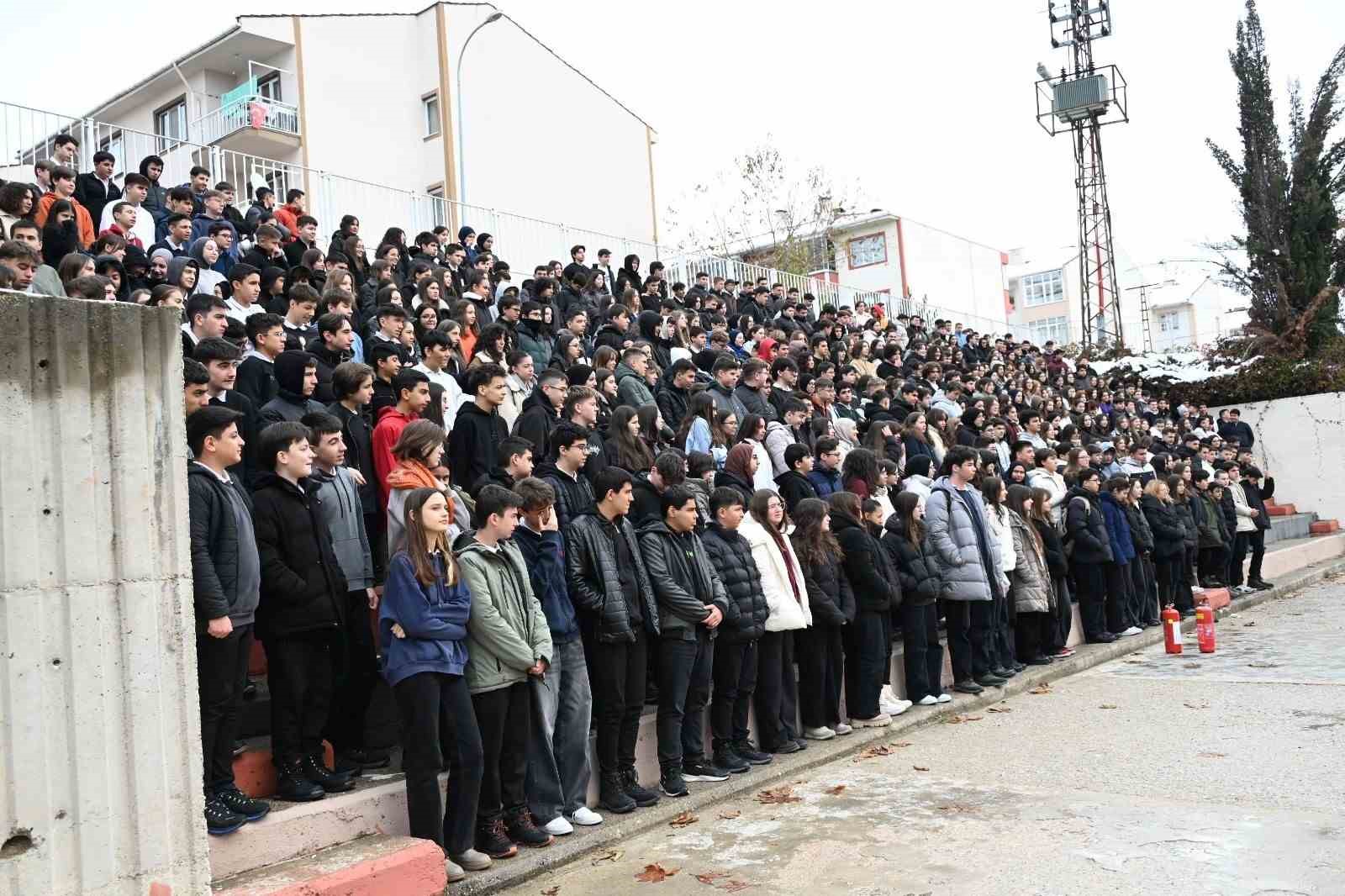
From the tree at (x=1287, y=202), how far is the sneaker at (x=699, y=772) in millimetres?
28008

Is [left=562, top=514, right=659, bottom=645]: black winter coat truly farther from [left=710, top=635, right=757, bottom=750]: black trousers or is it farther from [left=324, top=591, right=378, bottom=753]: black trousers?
[left=324, top=591, right=378, bottom=753]: black trousers

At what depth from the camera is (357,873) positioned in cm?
483

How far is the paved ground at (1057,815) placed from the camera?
5148 millimetres

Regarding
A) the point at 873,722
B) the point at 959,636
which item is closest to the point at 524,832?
the point at 873,722

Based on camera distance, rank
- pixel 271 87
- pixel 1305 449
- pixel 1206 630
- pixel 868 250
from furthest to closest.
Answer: pixel 868 250 → pixel 271 87 → pixel 1305 449 → pixel 1206 630

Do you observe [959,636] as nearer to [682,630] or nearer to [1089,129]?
[682,630]

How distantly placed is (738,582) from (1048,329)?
65.8m

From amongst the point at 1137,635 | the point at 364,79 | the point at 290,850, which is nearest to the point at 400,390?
the point at 290,850

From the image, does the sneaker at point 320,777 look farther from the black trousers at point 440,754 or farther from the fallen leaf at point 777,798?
the fallen leaf at point 777,798

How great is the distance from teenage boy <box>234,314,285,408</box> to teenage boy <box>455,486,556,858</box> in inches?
79.8

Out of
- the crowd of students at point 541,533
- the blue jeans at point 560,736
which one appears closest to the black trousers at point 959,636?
the crowd of students at point 541,533

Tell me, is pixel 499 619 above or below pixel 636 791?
above

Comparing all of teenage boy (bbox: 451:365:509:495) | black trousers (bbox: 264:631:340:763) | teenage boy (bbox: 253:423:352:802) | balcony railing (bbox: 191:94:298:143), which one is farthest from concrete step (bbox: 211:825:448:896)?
balcony railing (bbox: 191:94:298:143)

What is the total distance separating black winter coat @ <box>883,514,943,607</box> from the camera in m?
9.30
